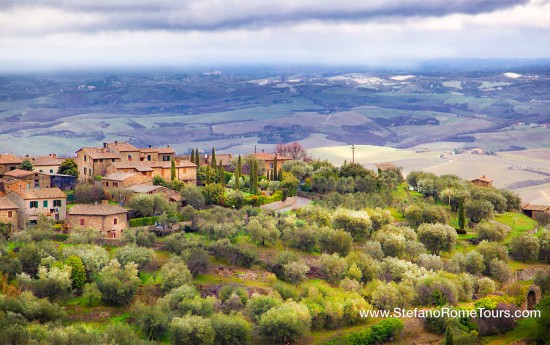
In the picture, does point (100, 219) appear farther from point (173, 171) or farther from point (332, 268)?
point (332, 268)

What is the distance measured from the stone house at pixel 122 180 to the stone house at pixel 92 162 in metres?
2.30

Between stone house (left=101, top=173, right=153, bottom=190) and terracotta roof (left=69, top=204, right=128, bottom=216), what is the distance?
21.2ft

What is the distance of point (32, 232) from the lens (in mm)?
51469

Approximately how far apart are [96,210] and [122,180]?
7.91 meters

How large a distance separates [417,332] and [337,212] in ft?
58.3

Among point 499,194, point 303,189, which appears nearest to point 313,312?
point 303,189

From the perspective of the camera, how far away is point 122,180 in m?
62.5

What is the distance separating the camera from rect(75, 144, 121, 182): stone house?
6662cm

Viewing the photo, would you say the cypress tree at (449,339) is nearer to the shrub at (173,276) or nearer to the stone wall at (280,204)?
the shrub at (173,276)

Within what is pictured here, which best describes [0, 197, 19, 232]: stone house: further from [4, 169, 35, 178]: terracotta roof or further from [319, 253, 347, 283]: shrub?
[319, 253, 347, 283]: shrub

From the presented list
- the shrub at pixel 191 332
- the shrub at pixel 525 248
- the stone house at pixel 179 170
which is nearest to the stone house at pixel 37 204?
the stone house at pixel 179 170

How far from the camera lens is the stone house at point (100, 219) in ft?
178

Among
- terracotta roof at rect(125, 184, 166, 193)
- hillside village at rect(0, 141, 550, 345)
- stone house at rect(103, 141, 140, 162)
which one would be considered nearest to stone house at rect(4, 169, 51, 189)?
hillside village at rect(0, 141, 550, 345)

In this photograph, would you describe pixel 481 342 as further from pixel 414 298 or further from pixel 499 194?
pixel 499 194
